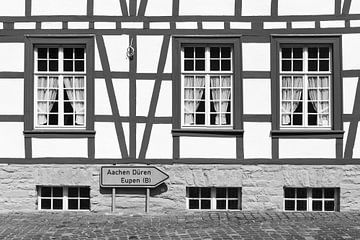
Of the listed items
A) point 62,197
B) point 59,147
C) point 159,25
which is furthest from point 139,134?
point 159,25

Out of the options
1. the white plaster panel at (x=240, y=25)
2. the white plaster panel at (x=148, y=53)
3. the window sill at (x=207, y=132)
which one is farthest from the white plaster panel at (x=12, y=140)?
the white plaster panel at (x=240, y=25)

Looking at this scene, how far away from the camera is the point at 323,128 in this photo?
12.3 meters

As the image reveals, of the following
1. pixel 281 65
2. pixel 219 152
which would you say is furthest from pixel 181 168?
pixel 281 65

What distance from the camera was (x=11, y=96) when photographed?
12398 millimetres

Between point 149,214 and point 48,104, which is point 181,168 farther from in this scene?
point 48,104

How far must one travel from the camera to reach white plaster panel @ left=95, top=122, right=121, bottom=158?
12328 millimetres

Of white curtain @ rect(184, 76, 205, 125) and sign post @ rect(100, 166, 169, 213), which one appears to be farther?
white curtain @ rect(184, 76, 205, 125)

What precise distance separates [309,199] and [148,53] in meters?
4.24

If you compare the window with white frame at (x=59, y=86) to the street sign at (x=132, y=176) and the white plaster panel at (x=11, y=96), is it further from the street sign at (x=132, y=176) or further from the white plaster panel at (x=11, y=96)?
the street sign at (x=132, y=176)

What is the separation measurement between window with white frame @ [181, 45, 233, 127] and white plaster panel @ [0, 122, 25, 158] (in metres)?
3.19

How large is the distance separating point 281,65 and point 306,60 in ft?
1.63

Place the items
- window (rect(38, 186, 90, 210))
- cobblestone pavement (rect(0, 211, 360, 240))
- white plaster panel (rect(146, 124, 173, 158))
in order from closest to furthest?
cobblestone pavement (rect(0, 211, 360, 240)), white plaster panel (rect(146, 124, 173, 158)), window (rect(38, 186, 90, 210))

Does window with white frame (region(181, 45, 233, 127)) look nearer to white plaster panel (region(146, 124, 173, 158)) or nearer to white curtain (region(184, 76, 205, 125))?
white curtain (region(184, 76, 205, 125))

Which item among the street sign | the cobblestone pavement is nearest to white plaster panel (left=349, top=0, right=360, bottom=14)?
the cobblestone pavement
